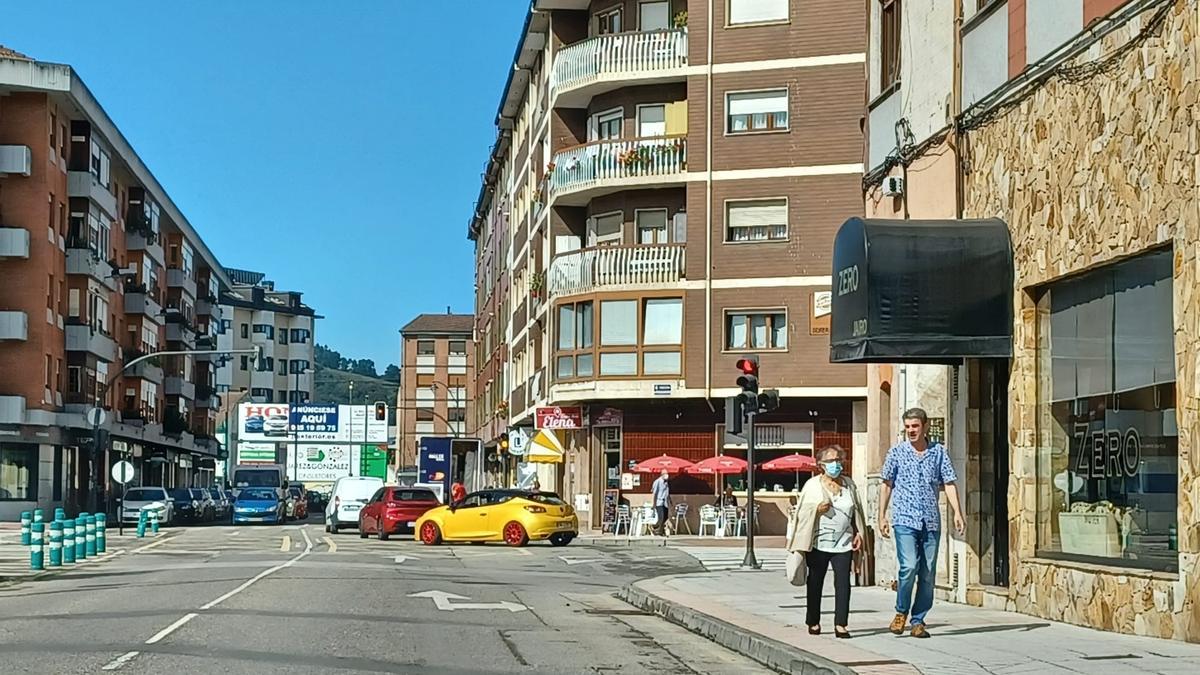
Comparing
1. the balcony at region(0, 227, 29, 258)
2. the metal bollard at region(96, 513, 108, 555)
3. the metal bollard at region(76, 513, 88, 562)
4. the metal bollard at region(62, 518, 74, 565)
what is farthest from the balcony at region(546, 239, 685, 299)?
the balcony at region(0, 227, 29, 258)

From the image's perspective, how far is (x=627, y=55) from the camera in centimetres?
4612

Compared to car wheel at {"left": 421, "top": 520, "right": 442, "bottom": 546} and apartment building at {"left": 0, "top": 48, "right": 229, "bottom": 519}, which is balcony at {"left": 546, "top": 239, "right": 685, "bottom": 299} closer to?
car wheel at {"left": 421, "top": 520, "right": 442, "bottom": 546}

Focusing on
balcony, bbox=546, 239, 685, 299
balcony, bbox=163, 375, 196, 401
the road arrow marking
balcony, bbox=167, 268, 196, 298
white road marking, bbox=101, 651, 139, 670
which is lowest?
the road arrow marking

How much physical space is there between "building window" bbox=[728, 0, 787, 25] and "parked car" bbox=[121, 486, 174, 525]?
2647 cm

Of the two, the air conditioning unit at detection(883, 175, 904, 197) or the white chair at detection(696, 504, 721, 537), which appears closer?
the air conditioning unit at detection(883, 175, 904, 197)

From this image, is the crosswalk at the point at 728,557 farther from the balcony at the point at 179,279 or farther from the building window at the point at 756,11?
the balcony at the point at 179,279

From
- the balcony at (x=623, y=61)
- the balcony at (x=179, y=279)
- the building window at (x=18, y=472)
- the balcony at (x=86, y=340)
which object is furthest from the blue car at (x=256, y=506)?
the balcony at (x=179, y=279)

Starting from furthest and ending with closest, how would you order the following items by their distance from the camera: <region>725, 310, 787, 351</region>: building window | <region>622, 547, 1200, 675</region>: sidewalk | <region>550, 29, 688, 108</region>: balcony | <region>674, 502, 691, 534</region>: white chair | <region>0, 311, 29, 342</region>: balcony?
<region>0, 311, 29, 342</region>: balcony
<region>550, 29, 688, 108</region>: balcony
<region>725, 310, 787, 351</region>: building window
<region>674, 502, 691, 534</region>: white chair
<region>622, 547, 1200, 675</region>: sidewalk

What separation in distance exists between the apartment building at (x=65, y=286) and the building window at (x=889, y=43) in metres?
35.6

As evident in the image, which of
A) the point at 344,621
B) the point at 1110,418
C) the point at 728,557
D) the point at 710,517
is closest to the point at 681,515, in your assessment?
the point at 710,517

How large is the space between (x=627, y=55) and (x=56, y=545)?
2352 cm

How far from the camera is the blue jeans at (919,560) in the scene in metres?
13.4

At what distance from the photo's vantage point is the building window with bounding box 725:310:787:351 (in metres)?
44.5

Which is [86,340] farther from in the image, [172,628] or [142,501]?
[172,628]
